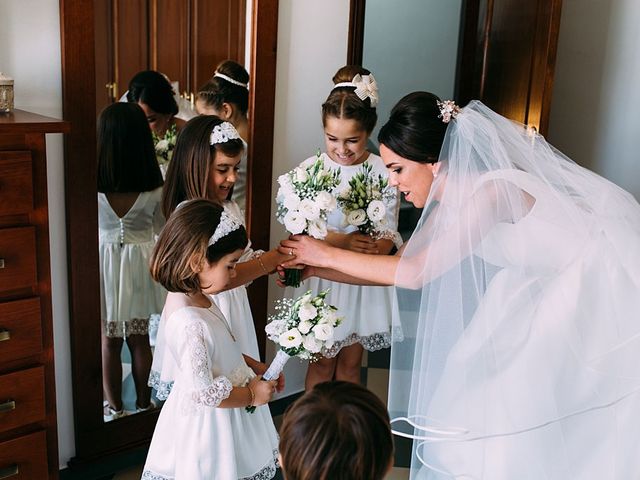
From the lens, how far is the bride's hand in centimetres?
237

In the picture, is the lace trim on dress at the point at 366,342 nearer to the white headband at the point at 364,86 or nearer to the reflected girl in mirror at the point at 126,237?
the reflected girl in mirror at the point at 126,237

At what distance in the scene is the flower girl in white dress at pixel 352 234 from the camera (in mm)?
2717

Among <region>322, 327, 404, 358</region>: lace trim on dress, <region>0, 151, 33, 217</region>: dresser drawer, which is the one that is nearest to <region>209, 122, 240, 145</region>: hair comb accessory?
<region>0, 151, 33, 217</region>: dresser drawer

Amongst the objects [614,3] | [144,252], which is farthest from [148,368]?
[614,3]

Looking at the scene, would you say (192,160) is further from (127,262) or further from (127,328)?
(127,328)

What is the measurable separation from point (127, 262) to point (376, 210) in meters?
0.87

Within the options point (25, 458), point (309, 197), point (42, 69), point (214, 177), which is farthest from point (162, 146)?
point (25, 458)

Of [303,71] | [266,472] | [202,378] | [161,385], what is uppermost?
[303,71]

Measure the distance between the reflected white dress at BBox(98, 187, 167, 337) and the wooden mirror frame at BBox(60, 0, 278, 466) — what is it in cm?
6

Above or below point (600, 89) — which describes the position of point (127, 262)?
below

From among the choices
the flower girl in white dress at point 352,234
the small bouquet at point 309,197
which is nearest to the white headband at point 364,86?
the flower girl in white dress at point 352,234

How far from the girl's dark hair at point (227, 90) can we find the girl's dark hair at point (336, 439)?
1625mm

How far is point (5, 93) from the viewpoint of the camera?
196 centimetres

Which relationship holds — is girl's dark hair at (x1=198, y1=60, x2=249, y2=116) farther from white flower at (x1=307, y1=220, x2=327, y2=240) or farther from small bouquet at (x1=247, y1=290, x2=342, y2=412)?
small bouquet at (x1=247, y1=290, x2=342, y2=412)
